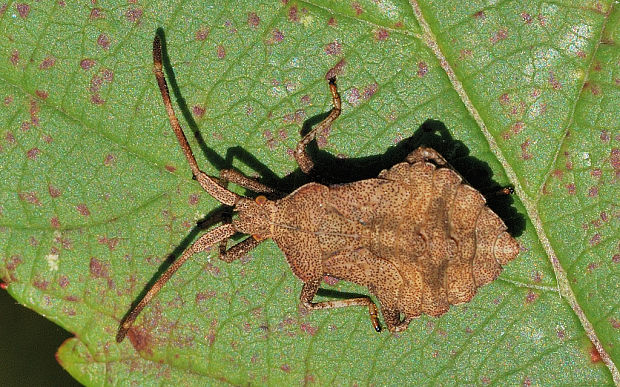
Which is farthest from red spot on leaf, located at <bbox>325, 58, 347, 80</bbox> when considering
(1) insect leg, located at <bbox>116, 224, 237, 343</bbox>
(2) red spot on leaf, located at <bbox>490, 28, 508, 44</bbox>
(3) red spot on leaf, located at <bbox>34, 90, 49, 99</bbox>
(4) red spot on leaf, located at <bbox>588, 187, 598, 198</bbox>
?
(3) red spot on leaf, located at <bbox>34, 90, 49, 99</bbox>

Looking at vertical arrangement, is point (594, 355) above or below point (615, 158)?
below

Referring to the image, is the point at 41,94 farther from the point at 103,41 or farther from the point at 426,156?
the point at 426,156

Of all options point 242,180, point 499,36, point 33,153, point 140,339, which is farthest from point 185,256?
point 499,36

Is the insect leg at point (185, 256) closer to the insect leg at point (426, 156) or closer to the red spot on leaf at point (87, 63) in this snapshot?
the insect leg at point (426, 156)

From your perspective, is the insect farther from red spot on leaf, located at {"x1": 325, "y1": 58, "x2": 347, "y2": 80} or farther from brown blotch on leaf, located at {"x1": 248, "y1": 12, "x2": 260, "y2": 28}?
brown blotch on leaf, located at {"x1": 248, "y1": 12, "x2": 260, "y2": 28}

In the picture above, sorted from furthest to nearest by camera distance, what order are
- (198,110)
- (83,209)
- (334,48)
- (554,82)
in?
1. (83,209)
2. (198,110)
3. (334,48)
4. (554,82)

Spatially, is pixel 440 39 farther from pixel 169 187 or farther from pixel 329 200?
pixel 169 187

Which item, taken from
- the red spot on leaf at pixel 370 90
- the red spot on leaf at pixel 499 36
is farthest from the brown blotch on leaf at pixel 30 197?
the red spot on leaf at pixel 499 36
